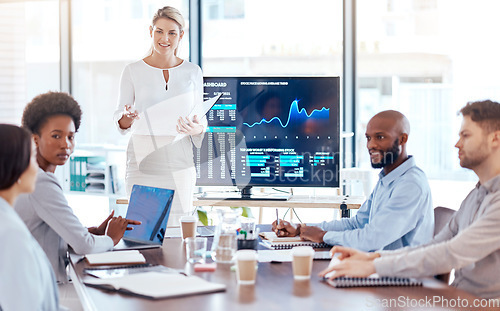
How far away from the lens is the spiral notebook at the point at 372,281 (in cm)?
178

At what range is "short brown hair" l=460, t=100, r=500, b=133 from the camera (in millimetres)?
2051

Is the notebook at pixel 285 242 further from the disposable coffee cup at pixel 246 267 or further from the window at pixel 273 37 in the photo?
the window at pixel 273 37

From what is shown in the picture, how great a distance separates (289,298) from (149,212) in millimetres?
977

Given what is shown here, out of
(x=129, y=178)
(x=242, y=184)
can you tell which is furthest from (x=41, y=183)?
(x=242, y=184)

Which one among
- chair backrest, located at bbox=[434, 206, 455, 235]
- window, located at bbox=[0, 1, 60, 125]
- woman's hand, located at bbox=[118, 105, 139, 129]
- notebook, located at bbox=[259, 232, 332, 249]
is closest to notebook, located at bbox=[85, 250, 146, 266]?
notebook, located at bbox=[259, 232, 332, 249]

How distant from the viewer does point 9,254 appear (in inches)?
57.3

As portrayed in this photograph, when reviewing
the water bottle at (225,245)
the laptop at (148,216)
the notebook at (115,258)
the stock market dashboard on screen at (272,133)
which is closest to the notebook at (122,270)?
the notebook at (115,258)

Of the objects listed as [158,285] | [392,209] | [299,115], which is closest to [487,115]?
[392,209]

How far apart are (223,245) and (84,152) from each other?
4.07 meters

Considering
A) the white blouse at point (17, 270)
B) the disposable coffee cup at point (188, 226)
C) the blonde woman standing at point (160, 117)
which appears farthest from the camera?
→ the blonde woman standing at point (160, 117)

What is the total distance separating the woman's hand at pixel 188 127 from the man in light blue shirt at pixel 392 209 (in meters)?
0.95

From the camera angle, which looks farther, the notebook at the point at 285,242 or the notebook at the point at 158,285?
the notebook at the point at 285,242

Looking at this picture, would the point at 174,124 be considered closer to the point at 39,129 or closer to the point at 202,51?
the point at 39,129

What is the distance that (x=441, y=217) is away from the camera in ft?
8.20
